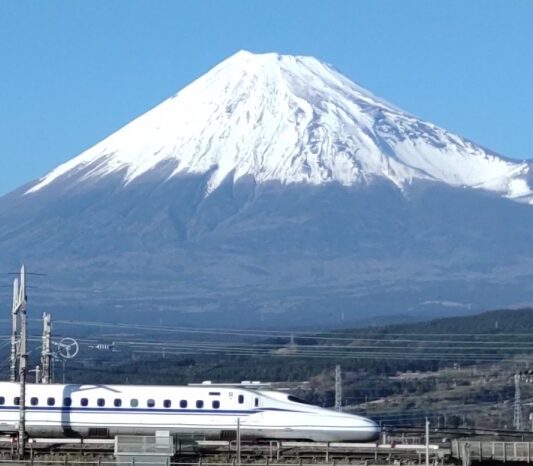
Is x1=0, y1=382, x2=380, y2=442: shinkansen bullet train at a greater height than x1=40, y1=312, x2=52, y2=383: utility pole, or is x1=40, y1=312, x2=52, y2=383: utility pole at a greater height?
x1=40, y1=312, x2=52, y2=383: utility pole

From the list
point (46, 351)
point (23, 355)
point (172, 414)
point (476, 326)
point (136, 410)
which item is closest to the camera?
point (23, 355)

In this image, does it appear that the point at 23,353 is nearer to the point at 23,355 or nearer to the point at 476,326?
the point at 23,355

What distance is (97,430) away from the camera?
215 ft

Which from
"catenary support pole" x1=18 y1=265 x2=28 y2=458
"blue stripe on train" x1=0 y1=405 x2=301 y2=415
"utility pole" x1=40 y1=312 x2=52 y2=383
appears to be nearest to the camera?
"catenary support pole" x1=18 y1=265 x2=28 y2=458

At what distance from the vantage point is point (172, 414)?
66062mm

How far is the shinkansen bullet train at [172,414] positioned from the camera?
65.4 metres

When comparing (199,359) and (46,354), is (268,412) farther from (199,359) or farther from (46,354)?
(199,359)

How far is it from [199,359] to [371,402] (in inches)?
1898

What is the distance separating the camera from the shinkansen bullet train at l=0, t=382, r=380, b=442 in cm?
6538

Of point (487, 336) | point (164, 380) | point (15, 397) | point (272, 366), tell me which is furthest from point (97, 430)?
point (487, 336)

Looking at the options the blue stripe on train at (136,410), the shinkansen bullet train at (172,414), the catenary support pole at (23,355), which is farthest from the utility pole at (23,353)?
the shinkansen bullet train at (172,414)

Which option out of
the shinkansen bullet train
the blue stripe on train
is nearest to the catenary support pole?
the blue stripe on train

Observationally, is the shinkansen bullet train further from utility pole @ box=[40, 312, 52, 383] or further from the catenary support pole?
utility pole @ box=[40, 312, 52, 383]

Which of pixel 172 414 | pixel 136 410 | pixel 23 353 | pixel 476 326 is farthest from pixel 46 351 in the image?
pixel 476 326
